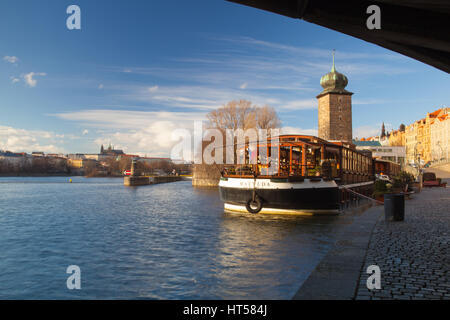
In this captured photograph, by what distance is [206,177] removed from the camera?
230 feet

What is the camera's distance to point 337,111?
89.9m

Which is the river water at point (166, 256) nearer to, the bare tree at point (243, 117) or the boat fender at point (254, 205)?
the boat fender at point (254, 205)

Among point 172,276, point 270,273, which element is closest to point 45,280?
point 172,276

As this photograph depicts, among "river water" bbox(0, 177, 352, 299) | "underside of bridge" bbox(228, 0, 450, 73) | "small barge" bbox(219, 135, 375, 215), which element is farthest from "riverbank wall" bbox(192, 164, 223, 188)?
"underside of bridge" bbox(228, 0, 450, 73)

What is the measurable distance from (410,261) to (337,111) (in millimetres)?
86589

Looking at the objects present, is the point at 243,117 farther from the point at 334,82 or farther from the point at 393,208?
the point at 393,208

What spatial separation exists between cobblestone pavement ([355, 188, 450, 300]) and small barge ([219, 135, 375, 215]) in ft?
20.8

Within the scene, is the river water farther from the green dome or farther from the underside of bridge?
the green dome

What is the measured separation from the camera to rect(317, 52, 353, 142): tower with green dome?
294 feet

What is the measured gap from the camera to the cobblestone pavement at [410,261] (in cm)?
579

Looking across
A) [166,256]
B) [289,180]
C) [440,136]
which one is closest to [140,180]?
[289,180]

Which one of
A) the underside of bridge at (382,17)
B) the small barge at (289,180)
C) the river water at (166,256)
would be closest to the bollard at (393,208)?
the river water at (166,256)

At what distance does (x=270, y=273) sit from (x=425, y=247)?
3.98m

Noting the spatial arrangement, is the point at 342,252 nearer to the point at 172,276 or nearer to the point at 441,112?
the point at 172,276
